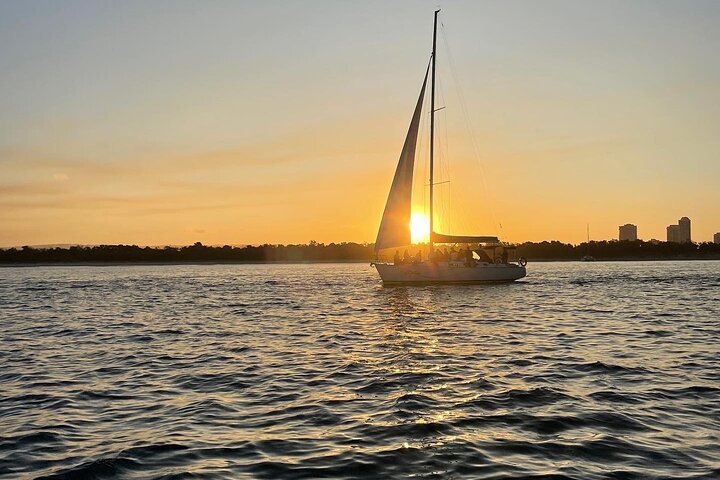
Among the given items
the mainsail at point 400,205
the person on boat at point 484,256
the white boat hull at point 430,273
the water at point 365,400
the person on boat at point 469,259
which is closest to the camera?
the water at point 365,400

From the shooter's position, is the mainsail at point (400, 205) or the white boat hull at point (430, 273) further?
the mainsail at point (400, 205)

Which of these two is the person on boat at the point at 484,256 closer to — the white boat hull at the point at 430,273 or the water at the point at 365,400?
the white boat hull at the point at 430,273

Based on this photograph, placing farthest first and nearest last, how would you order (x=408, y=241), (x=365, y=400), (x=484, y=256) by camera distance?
(x=484, y=256) < (x=408, y=241) < (x=365, y=400)

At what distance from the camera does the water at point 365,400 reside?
9.52 metres

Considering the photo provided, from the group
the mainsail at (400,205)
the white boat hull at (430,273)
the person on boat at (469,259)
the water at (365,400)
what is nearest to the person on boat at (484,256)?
the white boat hull at (430,273)

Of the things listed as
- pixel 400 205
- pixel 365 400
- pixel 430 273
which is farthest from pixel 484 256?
pixel 365 400

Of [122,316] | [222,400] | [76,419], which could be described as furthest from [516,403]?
[122,316]

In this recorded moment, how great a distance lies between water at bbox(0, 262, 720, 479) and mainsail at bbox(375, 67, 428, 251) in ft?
86.2

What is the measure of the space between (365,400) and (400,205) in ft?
141

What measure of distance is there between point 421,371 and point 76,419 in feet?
27.8

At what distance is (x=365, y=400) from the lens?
541 inches

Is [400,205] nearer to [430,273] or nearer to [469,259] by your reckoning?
[430,273]

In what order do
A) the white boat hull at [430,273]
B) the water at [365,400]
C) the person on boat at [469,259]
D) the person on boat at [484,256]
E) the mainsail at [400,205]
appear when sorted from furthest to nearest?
the person on boat at [484,256]
the person on boat at [469,259]
the mainsail at [400,205]
the white boat hull at [430,273]
the water at [365,400]

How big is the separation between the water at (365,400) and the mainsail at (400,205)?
1034 inches
